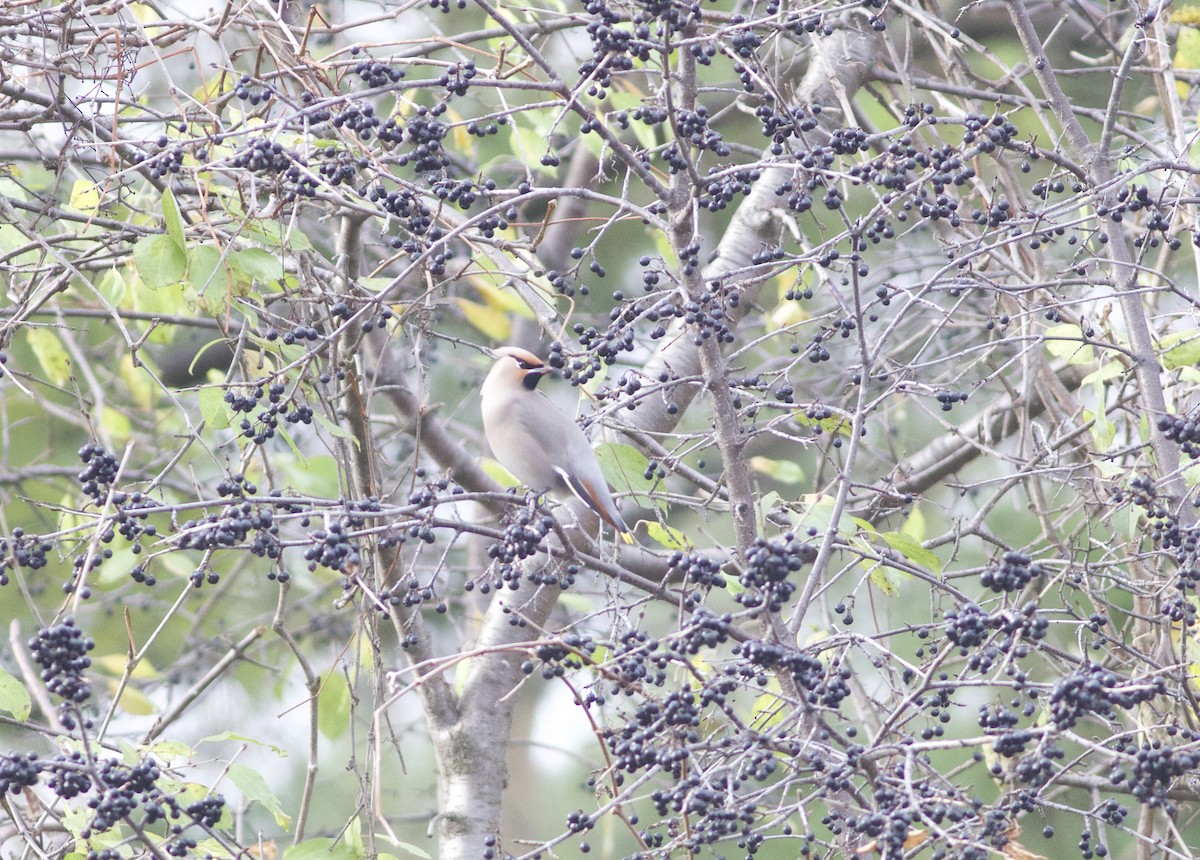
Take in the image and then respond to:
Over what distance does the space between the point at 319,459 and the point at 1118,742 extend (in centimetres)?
276

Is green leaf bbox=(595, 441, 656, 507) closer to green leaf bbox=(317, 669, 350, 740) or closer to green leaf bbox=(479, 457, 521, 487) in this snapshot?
green leaf bbox=(479, 457, 521, 487)

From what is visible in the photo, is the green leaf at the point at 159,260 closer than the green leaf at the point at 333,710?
Yes

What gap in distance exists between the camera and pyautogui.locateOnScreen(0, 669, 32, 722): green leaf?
324 centimetres

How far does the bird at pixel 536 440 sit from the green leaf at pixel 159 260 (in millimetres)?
1251

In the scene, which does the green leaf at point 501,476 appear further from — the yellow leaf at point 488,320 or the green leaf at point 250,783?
Result: the green leaf at point 250,783

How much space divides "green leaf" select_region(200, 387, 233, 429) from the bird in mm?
1206

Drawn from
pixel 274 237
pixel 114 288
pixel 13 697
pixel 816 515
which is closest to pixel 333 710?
pixel 114 288

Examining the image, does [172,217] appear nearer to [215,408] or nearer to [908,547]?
[215,408]

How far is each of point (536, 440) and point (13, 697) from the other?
1.97 meters

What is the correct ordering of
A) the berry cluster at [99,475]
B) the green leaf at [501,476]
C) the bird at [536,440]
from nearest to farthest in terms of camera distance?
A: the berry cluster at [99,475], the bird at [536,440], the green leaf at [501,476]

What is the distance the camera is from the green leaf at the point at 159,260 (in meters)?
3.41

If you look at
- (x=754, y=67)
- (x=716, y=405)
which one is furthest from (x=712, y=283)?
(x=754, y=67)

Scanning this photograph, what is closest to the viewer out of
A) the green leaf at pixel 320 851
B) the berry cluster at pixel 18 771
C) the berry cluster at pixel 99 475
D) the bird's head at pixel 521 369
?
the berry cluster at pixel 18 771

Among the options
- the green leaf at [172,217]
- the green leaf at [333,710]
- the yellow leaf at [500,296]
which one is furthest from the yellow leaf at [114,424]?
the green leaf at [172,217]
